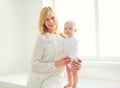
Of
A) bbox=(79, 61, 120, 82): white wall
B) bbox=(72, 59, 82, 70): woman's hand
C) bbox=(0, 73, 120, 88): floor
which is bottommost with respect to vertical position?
bbox=(0, 73, 120, 88): floor

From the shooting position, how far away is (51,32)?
148cm

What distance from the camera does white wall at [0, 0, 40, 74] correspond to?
94.3 inches

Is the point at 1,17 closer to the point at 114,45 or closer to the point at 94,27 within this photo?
the point at 94,27

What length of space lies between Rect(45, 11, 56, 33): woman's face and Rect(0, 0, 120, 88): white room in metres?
0.54

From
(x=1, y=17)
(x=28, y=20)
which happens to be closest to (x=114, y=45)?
(x=28, y=20)

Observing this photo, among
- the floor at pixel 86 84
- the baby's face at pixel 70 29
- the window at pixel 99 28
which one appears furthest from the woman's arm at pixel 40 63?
the window at pixel 99 28

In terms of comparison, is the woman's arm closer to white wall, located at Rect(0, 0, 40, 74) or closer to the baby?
the baby

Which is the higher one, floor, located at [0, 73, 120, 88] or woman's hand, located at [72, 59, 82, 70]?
woman's hand, located at [72, 59, 82, 70]

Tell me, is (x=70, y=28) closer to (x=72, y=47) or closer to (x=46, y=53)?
(x=72, y=47)

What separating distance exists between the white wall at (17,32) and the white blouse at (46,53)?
42.0 inches

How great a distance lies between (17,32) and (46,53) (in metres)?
1.17

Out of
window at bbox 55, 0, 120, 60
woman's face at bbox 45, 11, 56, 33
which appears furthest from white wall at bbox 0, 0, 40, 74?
woman's face at bbox 45, 11, 56, 33

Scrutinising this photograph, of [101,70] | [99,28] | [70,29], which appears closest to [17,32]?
[99,28]

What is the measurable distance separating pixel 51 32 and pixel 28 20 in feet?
3.75
